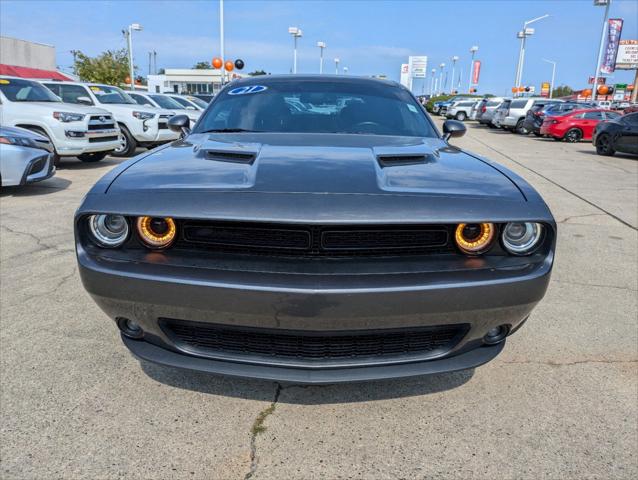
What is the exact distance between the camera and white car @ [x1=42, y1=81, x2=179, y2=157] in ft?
36.7

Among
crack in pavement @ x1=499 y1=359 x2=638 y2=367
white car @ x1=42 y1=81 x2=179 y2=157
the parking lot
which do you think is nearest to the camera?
the parking lot

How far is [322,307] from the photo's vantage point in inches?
65.8

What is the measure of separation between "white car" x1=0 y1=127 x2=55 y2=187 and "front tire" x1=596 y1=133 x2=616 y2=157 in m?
15.1

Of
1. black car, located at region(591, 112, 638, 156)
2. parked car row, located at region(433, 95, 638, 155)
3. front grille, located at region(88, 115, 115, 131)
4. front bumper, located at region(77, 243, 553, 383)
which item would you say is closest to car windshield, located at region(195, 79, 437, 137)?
front bumper, located at region(77, 243, 553, 383)

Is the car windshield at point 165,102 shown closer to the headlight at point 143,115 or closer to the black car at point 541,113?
the headlight at point 143,115

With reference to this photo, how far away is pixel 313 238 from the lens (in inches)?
70.4

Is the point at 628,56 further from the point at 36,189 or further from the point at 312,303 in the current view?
the point at 312,303

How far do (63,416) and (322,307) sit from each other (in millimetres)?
1376

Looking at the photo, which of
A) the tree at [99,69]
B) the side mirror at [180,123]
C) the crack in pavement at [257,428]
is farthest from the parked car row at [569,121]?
the tree at [99,69]

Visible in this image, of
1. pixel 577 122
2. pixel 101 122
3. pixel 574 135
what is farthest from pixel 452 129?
pixel 574 135

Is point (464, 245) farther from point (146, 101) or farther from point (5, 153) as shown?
point (146, 101)

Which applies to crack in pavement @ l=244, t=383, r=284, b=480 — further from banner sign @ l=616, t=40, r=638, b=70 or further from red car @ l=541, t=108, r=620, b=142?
banner sign @ l=616, t=40, r=638, b=70

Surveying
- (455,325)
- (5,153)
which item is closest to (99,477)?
(455,325)

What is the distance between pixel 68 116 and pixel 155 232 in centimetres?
855
